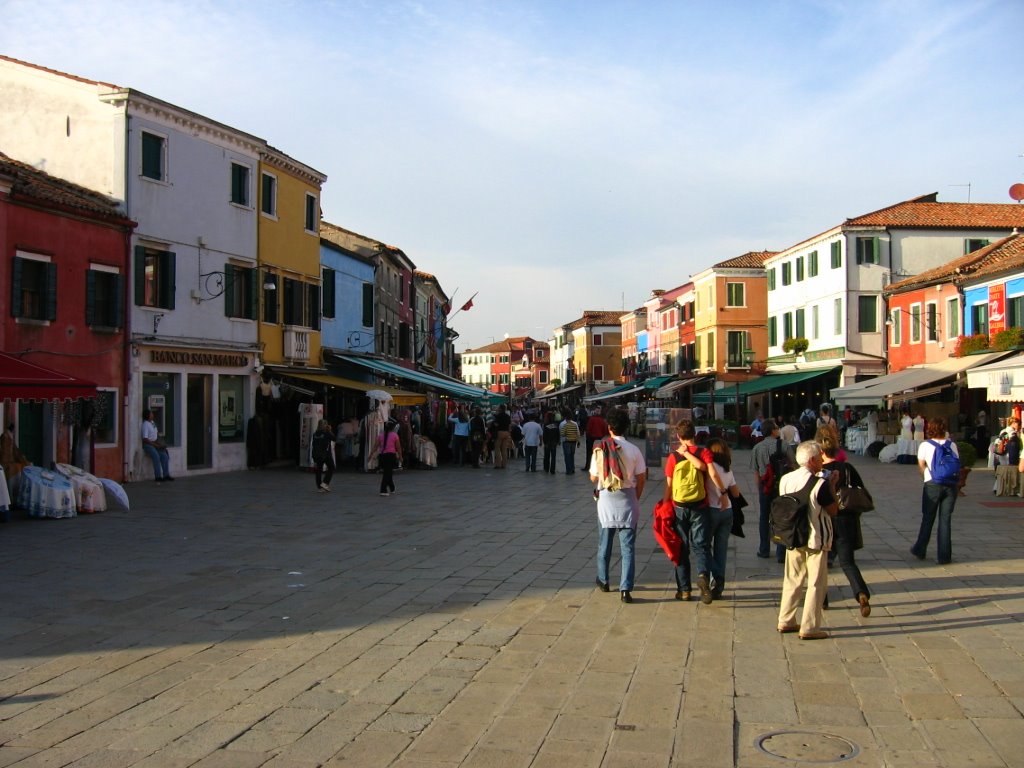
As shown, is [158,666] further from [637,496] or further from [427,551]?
[427,551]

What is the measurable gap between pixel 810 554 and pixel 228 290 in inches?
770

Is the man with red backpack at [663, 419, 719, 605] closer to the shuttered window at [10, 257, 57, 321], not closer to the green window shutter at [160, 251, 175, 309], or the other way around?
the shuttered window at [10, 257, 57, 321]

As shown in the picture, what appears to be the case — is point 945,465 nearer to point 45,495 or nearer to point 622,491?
point 622,491

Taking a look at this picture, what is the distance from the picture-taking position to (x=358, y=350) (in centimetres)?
3362

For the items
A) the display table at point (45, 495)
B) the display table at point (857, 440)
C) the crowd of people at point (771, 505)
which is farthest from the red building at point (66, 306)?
the display table at point (857, 440)

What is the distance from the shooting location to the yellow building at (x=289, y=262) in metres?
25.8

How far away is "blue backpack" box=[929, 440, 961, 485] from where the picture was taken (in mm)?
9867

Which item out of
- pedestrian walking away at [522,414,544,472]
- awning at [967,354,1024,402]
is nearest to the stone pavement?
awning at [967,354,1024,402]

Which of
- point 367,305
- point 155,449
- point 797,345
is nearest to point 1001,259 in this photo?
point 797,345

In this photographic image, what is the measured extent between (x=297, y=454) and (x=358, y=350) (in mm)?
6466

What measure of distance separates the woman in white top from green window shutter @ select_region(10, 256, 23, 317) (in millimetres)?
13960

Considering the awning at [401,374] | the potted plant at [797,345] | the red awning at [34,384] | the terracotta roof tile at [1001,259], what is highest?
the terracotta roof tile at [1001,259]

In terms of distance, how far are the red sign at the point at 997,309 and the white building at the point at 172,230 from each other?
2048 cm

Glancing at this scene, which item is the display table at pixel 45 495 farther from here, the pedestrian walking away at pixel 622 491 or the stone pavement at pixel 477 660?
the pedestrian walking away at pixel 622 491
